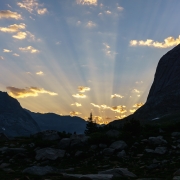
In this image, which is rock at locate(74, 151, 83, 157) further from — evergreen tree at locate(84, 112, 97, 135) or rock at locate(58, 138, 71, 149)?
evergreen tree at locate(84, 112, 97, 135)

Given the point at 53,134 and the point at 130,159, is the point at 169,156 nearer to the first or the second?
the point at 130,159

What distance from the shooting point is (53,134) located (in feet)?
93.6

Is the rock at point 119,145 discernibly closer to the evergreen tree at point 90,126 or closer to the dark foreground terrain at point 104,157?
the dark foreground terrain at point 104,157

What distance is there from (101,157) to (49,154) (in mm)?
4364

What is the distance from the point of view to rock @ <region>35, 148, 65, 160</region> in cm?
2092

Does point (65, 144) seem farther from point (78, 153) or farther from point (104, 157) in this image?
point (104, 157)

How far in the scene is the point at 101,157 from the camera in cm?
2027

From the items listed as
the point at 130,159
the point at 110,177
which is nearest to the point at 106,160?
the point at 130,159

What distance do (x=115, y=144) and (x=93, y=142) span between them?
2.17 m

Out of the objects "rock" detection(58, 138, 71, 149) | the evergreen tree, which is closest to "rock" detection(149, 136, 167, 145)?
"rock" detection(58, 138, 71, 149)

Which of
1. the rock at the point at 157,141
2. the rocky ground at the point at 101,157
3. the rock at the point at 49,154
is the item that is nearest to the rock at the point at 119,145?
the rocky ground at the point at 101,157

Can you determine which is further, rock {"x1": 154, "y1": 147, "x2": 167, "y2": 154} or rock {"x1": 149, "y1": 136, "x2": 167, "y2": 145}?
rock {"x1": 149, "y1": 136, "x2": 167, "y2": 145}

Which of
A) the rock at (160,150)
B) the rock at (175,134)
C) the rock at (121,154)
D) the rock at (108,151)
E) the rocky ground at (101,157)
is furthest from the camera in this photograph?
the rock at (175,134)

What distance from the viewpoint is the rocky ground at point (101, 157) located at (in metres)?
15.6
